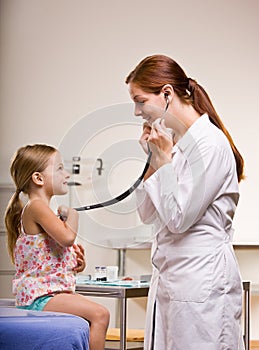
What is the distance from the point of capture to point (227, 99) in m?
4.09

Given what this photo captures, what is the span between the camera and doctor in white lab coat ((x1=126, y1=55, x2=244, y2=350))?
1.52 meters

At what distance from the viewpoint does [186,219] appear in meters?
1.51

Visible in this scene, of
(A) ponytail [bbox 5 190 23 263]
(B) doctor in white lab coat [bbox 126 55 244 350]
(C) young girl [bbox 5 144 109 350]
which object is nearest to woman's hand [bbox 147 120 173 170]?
(B) doctor in white lab coat [bbox 126 55 244 350]

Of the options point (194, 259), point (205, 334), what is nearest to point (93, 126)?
point (194, 259)

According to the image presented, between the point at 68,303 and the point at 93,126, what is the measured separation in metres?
0.65

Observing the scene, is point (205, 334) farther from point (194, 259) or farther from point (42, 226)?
point (42, 226)

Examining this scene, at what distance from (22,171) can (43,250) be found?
0.23 metres

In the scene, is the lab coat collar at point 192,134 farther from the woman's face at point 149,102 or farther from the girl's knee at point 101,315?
the girl's knee at point 101,315

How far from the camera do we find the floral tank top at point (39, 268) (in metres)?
1.87

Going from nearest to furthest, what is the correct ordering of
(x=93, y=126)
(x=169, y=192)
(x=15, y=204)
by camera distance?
(x=93, y=126) → (x=169, y=192) → (x=15, y=204)

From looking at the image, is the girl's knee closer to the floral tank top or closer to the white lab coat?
the floral tank top

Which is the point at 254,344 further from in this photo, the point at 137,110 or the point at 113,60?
the point at 137,110

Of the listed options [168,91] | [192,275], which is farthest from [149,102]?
[192,275]

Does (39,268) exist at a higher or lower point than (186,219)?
lower
